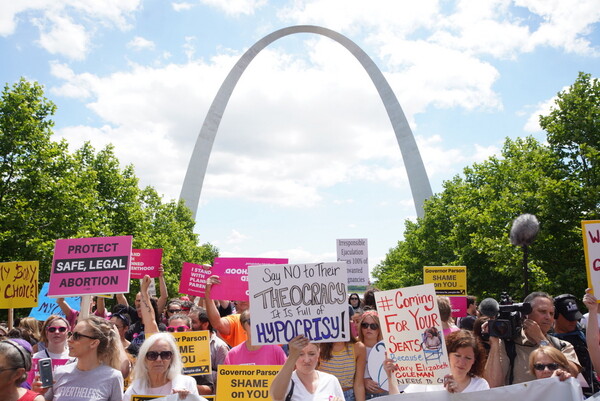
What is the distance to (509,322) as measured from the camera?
5.05m

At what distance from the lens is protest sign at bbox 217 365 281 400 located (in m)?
5.52

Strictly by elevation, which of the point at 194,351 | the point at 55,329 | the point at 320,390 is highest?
the point at 55,329

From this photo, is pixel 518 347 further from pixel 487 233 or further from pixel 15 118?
pixel 487 233

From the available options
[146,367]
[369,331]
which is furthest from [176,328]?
[369,331]

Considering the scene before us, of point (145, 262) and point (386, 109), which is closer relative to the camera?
point (145, 262)

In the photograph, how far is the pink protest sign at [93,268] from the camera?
8.34 meters

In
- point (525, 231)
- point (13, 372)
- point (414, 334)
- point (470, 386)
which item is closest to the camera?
point (13, 372)

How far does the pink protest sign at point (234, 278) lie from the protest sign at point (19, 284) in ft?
10.6

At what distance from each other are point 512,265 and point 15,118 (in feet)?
68.2

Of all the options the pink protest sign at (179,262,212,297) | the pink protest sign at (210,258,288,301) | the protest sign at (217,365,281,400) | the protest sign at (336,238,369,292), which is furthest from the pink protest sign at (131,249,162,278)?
the protest sign at (217,365,281,400)

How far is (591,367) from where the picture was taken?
19.0ft

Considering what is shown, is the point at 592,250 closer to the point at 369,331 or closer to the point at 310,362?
the point at 369,331

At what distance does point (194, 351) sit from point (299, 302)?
166 centimetres

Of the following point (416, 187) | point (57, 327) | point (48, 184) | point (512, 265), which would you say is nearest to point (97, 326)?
point (57, 327)
